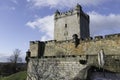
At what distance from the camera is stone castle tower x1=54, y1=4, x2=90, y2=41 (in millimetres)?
46612

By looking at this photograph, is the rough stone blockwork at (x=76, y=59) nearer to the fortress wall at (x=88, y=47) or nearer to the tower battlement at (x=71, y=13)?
the fortress wall at (x=88, y=47)

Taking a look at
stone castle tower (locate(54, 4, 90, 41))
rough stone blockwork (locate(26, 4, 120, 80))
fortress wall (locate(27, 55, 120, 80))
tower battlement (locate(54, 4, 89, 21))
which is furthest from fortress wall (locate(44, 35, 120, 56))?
tower battlement (locate(54, 4, 89, 21))

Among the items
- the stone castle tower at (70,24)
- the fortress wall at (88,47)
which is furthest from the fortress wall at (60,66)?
the stone castle tower at (70,24)

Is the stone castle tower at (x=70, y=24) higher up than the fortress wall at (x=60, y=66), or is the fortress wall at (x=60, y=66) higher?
the stone castle tower at (x=70, y=24)

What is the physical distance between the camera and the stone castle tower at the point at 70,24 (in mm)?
46612

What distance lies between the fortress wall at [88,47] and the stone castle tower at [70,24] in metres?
13.8

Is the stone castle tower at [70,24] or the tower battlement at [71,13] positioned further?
the tower battlement at [71,13]

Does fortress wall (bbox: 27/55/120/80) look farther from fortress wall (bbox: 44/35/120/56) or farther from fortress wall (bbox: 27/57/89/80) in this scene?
fortress wall (bbox: 44/35/120/56)

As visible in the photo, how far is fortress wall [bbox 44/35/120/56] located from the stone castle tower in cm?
1379

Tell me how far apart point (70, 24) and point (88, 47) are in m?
19.6

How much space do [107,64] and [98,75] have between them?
4919 millimetres

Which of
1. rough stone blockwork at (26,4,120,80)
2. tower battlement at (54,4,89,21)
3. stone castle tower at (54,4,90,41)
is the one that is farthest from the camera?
tower battlement at (54,4,89,21)

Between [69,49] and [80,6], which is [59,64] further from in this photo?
[80,6]

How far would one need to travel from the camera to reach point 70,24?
4756 cm
